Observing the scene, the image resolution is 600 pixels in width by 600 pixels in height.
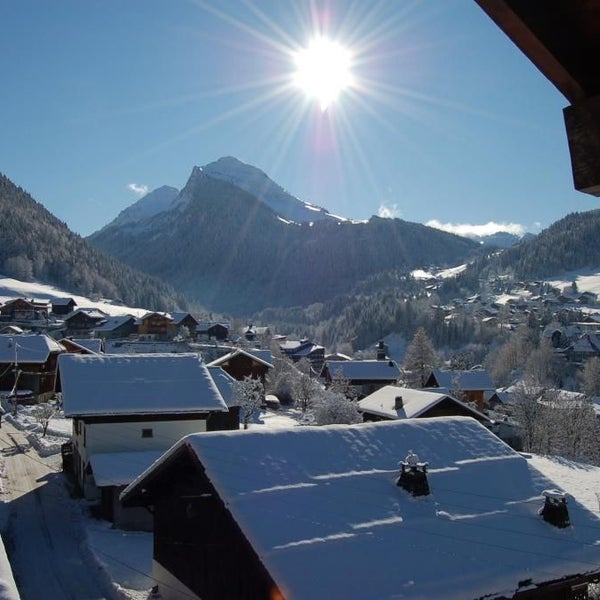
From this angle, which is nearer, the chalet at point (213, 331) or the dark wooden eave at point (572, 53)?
the dark wooden eave at point (572, 53)

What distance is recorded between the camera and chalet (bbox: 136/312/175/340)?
10788cm

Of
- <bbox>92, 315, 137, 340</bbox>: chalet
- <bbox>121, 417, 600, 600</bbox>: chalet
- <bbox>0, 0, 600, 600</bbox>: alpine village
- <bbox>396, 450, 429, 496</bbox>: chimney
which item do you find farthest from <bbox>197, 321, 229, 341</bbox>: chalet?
<bbox>396, 450, 429, 496</bbox>: chimney

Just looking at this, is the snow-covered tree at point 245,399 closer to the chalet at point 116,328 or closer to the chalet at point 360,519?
the chalet at point 360,519

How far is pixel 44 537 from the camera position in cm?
2177

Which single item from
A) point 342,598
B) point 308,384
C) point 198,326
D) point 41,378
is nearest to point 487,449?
point 342,598

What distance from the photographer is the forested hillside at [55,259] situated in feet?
522

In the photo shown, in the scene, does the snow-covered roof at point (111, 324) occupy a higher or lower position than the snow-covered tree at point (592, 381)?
higher

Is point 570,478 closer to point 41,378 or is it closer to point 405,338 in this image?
point 41,378

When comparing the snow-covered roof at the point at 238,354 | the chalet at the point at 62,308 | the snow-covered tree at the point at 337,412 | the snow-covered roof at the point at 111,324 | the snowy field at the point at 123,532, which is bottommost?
the snowy field at the point at 123,532

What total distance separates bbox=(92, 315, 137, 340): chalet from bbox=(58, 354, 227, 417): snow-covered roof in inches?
3049

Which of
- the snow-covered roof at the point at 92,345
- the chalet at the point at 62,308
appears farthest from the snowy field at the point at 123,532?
the chalet at the point at 62,308

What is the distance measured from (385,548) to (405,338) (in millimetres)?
165270

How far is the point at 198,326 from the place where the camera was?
116 m

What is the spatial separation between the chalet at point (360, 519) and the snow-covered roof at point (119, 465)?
825cm
